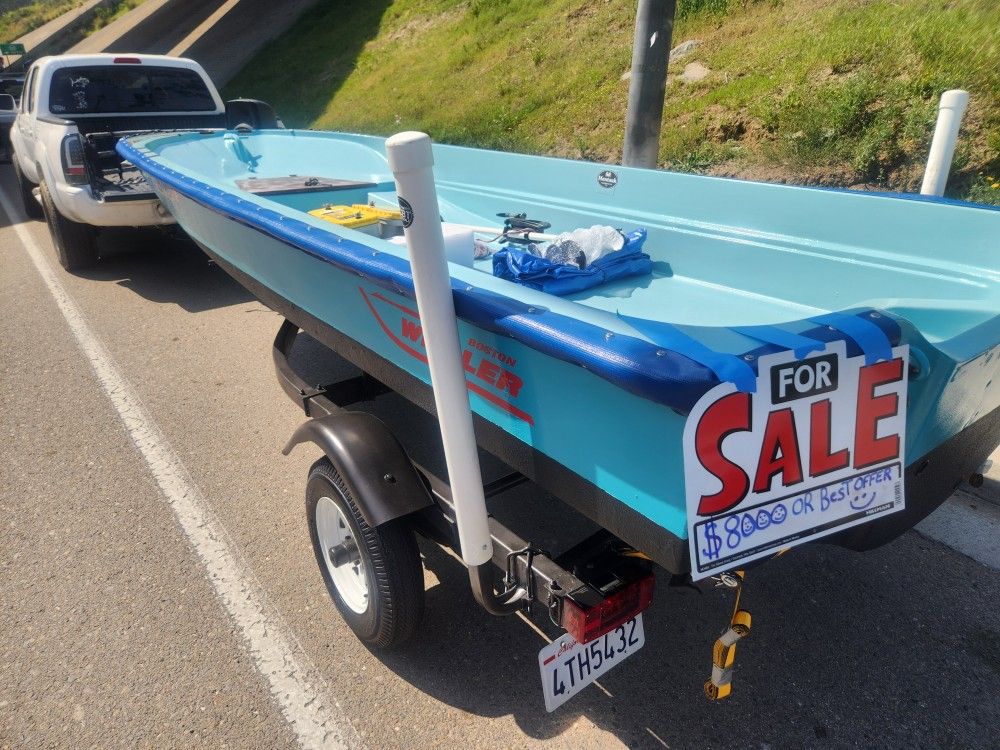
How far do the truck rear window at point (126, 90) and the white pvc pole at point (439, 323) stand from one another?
6421 millimetres

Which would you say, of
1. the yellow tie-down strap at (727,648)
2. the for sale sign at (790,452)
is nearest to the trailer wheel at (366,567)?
the yellow tie-down strap at (727,648)

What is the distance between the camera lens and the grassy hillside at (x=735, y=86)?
5395mm

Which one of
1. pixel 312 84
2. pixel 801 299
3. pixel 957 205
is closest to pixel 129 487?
pixel 801 299

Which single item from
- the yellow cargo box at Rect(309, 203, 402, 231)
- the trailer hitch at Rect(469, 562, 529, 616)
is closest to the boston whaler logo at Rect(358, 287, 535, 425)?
the trailer hitch at Rect(469, 562, 529, 616)

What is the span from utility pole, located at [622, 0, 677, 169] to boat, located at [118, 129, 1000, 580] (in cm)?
142

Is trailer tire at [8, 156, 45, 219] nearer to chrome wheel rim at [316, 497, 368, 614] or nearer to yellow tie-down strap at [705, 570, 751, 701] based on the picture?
chrome wheel rim at [316, 497, 368, 614]

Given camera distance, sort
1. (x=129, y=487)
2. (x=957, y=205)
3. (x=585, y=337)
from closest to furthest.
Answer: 1. (x=585, y=337)
2. (x=957, y=205)
3. (x=129, y=487)

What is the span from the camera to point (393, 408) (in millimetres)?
3875

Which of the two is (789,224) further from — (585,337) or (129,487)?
(129,487)

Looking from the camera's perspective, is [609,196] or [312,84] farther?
[312,84]

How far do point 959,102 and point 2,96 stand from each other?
364 inches

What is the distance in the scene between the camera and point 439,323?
61.9 inches

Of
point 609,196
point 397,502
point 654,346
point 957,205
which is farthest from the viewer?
point 609,196

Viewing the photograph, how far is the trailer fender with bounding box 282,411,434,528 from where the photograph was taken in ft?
6.70
